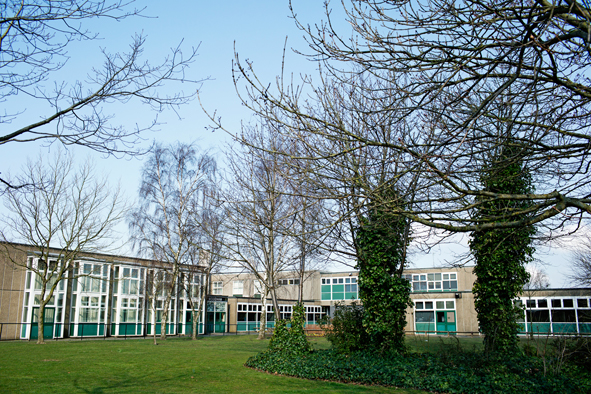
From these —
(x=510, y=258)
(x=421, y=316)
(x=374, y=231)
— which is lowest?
(x=421, y=316)

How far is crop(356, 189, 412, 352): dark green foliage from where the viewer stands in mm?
12188

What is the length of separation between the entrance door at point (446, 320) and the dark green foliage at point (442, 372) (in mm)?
29488

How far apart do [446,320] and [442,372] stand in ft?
104

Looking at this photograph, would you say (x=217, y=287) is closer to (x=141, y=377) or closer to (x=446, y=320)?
(x=446, y=320)

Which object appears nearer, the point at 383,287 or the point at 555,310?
the point at 383,287

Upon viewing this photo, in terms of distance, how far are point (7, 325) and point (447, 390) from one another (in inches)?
1007

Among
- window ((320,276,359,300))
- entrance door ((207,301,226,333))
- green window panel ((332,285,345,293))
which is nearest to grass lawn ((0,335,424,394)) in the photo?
entrance door ((207,301,226,333))

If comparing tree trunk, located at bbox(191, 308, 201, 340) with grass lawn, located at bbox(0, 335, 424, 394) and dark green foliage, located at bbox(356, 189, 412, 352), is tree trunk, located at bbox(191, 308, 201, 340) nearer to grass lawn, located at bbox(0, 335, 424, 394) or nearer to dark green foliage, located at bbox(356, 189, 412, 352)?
grass lawn, located at bbox(0, 335, 424, 394)

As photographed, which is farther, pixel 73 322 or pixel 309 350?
pixel 73 322

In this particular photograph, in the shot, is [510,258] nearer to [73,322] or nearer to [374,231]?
[374,231]

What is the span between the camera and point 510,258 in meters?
12.6

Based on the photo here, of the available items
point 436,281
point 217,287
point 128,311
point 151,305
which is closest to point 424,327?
point 436,281

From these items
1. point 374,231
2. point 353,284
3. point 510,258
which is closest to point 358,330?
point 374,231

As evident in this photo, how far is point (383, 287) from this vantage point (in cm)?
1252
